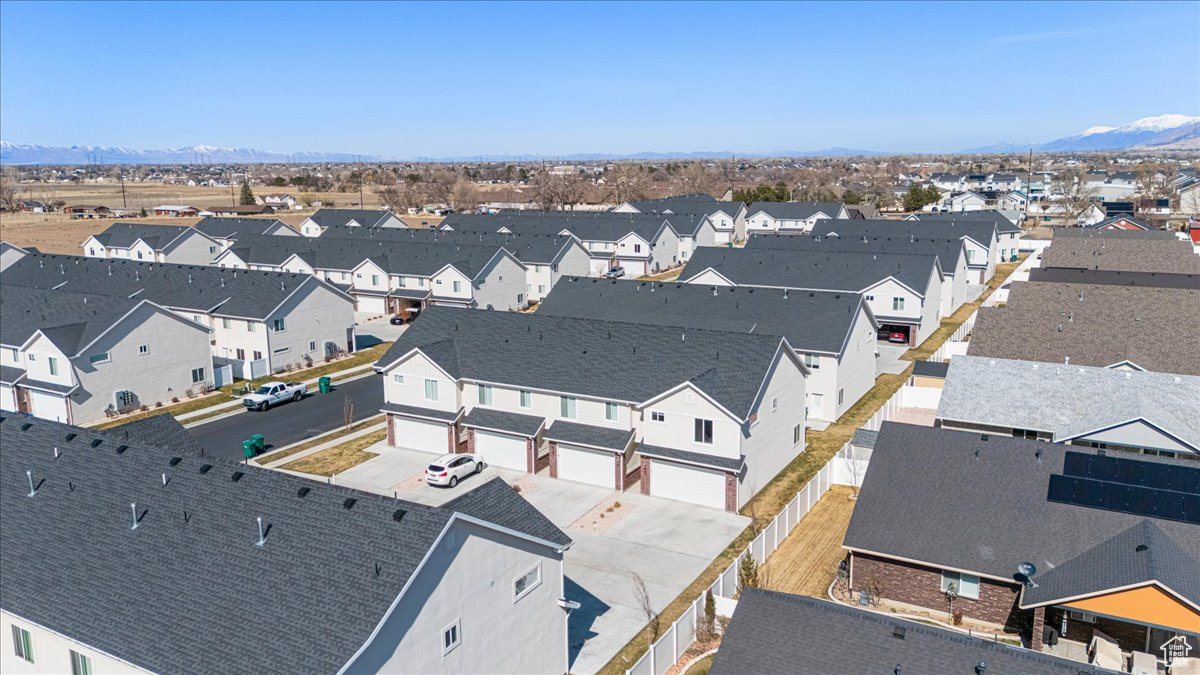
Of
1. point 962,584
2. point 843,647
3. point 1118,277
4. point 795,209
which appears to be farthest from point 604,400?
point 795,209

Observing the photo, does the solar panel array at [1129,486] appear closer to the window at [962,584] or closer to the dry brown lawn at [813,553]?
the window at [962,584]

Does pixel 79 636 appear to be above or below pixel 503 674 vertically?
above

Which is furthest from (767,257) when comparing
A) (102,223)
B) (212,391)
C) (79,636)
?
(102,223)

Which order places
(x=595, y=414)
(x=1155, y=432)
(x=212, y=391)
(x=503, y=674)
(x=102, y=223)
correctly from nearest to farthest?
(x=503, y=674), (x=1155, y=432), (x=595, y=414), (x=212, y=391), (x=102, y=223)

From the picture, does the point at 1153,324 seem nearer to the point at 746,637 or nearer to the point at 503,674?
the point at 746,637

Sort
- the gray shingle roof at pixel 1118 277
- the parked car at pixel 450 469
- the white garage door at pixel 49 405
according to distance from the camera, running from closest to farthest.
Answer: the parked car at pixel 450 469
the white garage door at pixel 49 405
the gray shingle roof at pixel 1118 277
